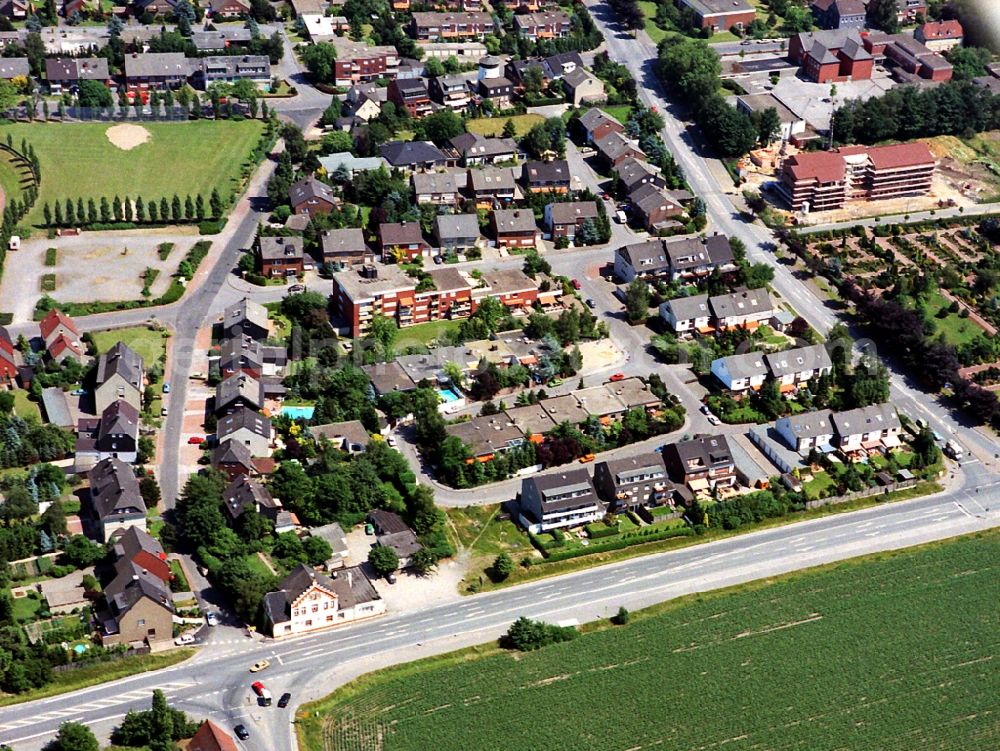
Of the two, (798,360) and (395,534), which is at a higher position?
(798,360)

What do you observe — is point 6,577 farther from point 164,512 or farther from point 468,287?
point 468,287

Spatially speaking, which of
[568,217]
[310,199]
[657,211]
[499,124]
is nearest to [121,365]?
[310,199]

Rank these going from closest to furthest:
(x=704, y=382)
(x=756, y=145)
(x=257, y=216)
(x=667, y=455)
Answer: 1. (x=667, y=455)
2. (x=704, y=382)
3. (x=257, y=216)
4. (x=756, y=145)

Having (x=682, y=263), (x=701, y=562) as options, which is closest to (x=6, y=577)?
(x=701, y=562)

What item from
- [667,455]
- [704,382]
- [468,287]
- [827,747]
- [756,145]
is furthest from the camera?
[756,145]

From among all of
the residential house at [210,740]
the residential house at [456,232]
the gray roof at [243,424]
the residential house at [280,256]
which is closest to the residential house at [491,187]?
the residential house at [456,232]

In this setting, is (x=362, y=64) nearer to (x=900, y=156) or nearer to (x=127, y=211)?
(x=127, y=211)
